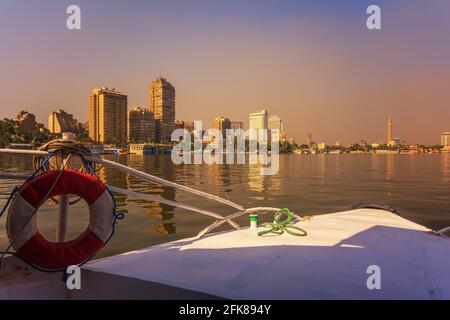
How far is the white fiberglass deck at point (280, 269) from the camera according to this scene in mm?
3586

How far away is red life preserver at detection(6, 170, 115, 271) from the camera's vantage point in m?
3.81

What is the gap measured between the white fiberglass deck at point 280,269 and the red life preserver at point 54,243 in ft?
1.09

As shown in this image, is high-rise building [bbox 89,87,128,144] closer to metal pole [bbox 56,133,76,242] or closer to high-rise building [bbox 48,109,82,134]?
high-rise building [bbox 48,109,82,134]

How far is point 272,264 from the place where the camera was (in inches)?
171

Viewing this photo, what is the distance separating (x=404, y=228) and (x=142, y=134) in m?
199

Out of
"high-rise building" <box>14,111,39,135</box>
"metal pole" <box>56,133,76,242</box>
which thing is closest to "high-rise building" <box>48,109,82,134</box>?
"high-rise building" <box>14,111,39,135</box>

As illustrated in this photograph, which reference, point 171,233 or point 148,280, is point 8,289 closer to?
point 148,280

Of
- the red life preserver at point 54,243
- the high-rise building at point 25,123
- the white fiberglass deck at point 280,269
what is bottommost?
the white fiberglass deck at point 280,269

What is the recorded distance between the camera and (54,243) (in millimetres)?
4051

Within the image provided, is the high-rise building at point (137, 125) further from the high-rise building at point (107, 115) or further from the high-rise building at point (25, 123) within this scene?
the high-rise building at point (25, 123)

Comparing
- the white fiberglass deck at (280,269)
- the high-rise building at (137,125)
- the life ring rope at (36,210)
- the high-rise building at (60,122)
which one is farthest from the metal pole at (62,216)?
the high-rise building at (137,125)
